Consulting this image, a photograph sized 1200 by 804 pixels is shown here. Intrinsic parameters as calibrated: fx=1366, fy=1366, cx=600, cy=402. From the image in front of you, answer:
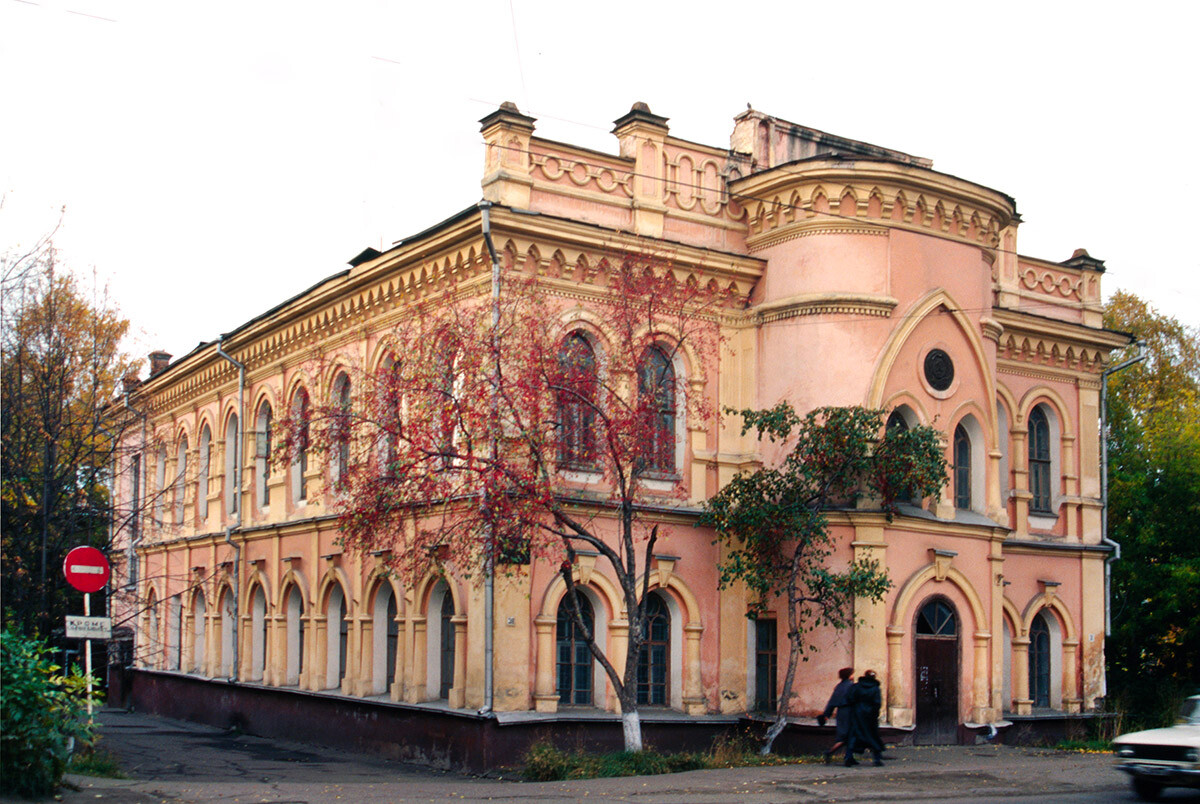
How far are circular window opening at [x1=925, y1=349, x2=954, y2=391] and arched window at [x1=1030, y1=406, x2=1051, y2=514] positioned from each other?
5.06 meters

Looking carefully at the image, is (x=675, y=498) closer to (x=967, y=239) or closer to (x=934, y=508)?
(x=934, y=508)

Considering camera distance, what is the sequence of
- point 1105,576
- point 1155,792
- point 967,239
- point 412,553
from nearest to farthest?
1. point 1155,792
2. point 412,553
3. point 967,239
4. point 1105,576

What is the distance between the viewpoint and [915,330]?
859 inches

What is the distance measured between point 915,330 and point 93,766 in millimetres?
13619

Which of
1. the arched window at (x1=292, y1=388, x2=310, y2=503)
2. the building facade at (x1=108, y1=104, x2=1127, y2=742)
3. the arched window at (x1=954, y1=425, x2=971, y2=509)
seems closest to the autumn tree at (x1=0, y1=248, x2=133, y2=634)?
the building facade at (x1=108, y1=104, x2=1127, y2=742)

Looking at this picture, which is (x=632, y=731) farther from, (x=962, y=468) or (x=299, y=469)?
(x=299, y=469)

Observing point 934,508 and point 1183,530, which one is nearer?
point 934,508

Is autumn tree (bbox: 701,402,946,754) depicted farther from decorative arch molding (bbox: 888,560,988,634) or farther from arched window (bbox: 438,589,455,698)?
arched window (bbox: 438,589,455,698)

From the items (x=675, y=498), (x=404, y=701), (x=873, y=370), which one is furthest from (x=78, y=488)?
(x=873, y=370)

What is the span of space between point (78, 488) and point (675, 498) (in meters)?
9.41

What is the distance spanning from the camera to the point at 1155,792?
602 inches

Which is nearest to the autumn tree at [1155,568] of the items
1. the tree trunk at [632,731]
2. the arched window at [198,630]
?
the tree trunk at [632,731]

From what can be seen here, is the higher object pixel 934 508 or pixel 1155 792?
pixel 934 508

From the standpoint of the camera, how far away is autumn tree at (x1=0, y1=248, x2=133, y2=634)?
20344 mm
